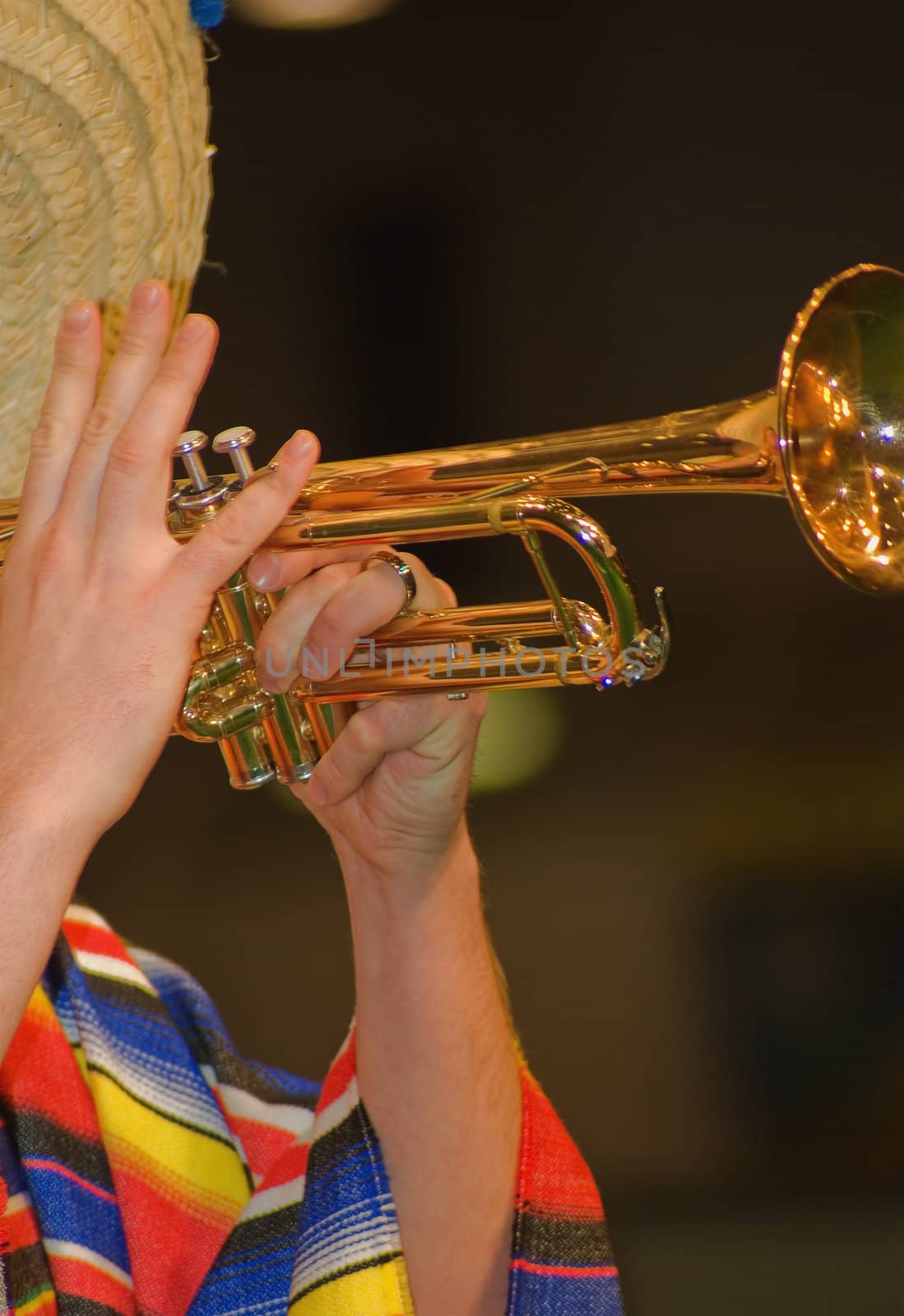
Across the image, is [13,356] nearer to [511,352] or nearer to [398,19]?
[511,352]

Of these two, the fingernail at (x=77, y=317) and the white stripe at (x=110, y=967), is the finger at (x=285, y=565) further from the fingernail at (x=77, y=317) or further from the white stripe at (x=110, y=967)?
the white stripe at (x=110, y=967)

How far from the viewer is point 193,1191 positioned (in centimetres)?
90

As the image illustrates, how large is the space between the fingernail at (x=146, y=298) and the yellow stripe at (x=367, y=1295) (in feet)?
1.87

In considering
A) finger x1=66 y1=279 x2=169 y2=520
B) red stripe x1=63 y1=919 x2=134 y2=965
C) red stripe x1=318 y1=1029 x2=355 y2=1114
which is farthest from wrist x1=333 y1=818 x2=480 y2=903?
finger x1=66 y1=279 x2=169 y2=520

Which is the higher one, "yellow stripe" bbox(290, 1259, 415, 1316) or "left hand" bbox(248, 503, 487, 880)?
"left hand" bbox(248, 503, 487, 880)

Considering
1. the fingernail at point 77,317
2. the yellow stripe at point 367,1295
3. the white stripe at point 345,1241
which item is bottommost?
the yellow stripe at point 367,1295

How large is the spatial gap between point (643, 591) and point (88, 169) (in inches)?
44.3

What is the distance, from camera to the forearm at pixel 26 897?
60 centimetres

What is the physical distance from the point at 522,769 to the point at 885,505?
118 centimetres

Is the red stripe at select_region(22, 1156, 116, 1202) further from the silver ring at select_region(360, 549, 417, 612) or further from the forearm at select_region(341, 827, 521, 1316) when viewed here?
the silver ring at select_region(360, 549, 417, 612)

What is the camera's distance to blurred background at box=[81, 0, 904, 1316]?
1774 mm

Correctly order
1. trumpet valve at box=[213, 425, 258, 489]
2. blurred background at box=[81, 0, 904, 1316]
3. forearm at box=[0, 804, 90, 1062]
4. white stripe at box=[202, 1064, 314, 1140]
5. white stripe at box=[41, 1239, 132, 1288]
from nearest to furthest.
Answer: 1. forearm at box=[0, 804, 90, 1062]
2. trumpet valve at box=[213, 425, 258, 489]
3. white stripe at box=[41, 1239, 132, 1288]
4. white stripe at box=[202, 1064, 314, 1140]
5. blurred background at box=[81, 0, 904, 1316]

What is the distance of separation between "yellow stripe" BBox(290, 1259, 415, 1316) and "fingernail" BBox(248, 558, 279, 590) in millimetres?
416

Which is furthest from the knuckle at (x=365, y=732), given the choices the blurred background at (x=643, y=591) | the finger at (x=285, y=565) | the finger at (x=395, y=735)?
the blurred background at (x=643, y=591)
